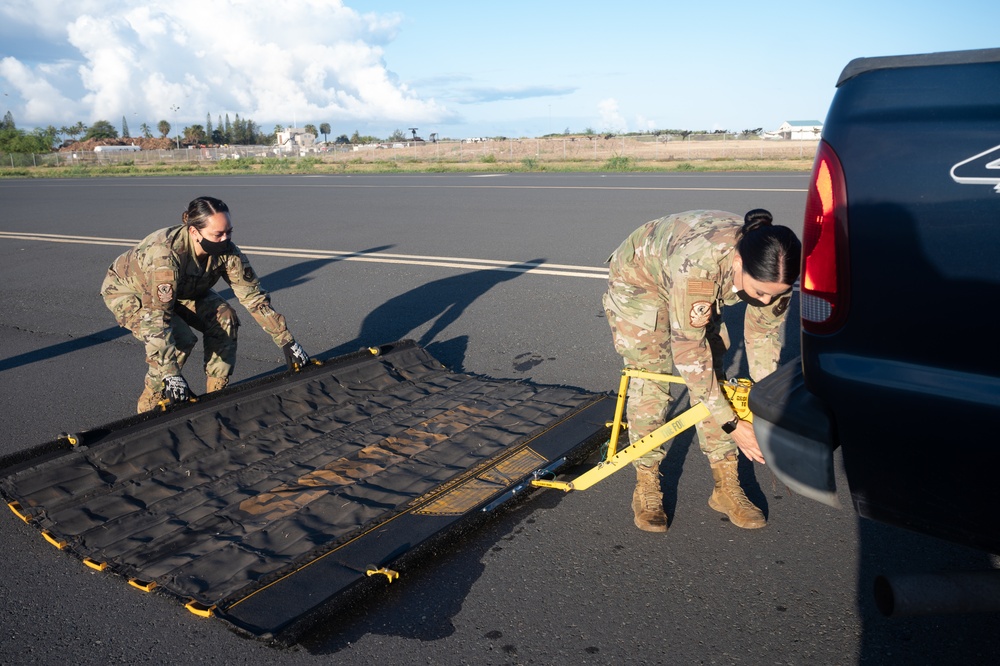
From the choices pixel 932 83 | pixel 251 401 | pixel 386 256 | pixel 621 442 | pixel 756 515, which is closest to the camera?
pixel 932 83

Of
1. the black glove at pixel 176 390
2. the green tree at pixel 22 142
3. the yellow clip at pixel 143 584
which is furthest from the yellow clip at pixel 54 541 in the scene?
the green tree at pixel 22 142

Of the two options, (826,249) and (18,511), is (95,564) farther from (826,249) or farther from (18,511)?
(826,249)

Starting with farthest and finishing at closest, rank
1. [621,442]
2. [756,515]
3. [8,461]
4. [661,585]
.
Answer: [621,442], [8,461], [756,515], [661,585]

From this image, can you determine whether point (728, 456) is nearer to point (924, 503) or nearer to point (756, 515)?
point (756, 515)

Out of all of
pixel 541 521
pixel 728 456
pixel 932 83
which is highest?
pixel 932 83

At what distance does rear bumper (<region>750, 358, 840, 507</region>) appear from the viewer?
2.14 meters

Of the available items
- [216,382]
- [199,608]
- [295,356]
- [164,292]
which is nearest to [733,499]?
[199,608]

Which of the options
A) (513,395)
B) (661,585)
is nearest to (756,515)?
(661,585)

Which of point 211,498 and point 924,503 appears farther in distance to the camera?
point 211,498

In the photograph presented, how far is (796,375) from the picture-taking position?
2.44 metres

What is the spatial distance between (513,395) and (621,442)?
102cm

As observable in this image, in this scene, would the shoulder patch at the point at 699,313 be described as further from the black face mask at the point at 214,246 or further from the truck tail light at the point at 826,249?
the black face mask at the point at 214,246

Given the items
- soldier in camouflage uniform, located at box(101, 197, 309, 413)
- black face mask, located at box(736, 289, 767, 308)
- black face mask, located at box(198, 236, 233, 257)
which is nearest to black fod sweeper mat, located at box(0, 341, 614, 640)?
soldier in camouflage uniform, located at box(101, 197, 309, 413)

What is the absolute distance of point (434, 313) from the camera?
7.95m
